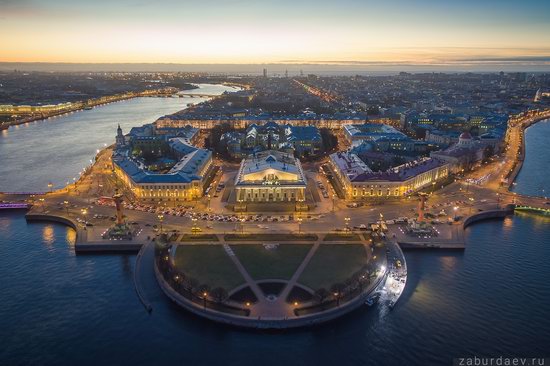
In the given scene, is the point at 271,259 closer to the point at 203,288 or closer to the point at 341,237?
the point at 203,288

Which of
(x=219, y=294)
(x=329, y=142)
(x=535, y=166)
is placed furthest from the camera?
(x=329, y=142)

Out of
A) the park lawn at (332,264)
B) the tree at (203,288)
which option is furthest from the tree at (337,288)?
the tree at (203,288)

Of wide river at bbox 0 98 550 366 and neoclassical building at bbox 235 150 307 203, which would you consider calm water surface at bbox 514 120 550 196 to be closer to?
wide river at bbox 0 98 550 366

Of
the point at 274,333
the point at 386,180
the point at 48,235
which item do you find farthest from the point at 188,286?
the point at 386,180

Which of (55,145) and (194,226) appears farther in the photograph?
(55,145)

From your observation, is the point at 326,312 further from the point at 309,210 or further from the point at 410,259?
the point at 309,210

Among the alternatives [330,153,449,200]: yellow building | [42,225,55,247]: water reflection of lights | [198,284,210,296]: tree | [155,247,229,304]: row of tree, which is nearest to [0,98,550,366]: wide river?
[42,225,55,247]: water reflection of lights

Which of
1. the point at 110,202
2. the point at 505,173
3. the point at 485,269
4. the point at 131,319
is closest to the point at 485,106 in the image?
the point at 505,173
